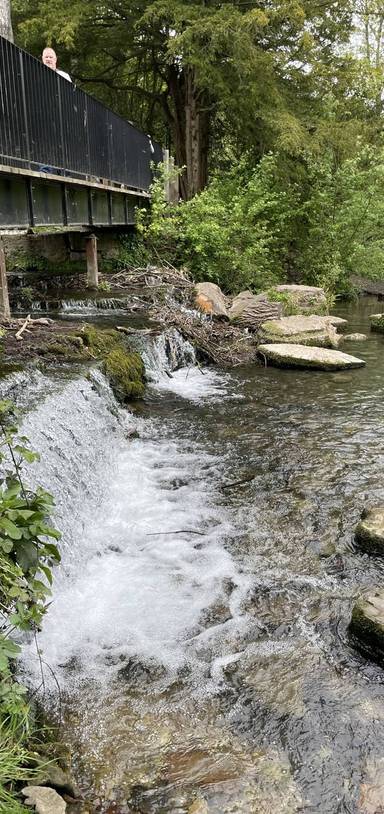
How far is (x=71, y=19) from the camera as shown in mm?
15922

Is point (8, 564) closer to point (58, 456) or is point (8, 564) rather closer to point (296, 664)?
point (296, 664)

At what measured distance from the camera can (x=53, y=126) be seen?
8297mm

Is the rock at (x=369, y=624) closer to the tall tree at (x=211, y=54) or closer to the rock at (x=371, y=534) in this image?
the rock at (x=371, y=534)

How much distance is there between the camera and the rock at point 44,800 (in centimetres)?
237

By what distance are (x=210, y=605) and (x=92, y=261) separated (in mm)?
9589

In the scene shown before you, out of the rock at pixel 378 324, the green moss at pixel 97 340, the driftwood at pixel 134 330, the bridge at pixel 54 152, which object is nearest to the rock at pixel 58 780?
the green moss at pixel 97 340

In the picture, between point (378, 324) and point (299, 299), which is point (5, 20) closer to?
point (299, 299)

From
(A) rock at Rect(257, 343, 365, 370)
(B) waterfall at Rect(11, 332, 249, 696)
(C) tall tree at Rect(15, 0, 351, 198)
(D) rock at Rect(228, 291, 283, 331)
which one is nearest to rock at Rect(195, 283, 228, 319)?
(D) rock at Rect(228, 291, 283, 331)

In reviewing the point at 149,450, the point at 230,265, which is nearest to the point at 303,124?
the point at 230,265

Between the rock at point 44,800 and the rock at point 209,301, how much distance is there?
10.2 m

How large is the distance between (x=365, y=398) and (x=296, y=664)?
5.98 m

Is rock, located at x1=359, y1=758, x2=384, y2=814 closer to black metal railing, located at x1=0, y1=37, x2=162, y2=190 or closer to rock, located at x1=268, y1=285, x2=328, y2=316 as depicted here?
black metal railing, located at x1=0, y1=37, x2=162, y2=190

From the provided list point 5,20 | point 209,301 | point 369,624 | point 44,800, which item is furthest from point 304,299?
point 44,800

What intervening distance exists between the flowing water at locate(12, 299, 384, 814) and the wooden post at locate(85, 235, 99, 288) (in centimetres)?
552
